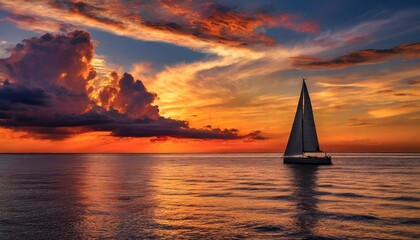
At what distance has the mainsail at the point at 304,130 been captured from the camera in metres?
114

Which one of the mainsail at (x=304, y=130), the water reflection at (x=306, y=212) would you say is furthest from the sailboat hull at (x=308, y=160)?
the water reflection at (x=306, y=212)

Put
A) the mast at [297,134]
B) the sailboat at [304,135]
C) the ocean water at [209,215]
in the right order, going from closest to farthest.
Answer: the ocean water at [209,215]
the sailboat at [304,135]
the mast at [297,134]

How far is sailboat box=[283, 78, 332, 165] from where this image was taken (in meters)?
114

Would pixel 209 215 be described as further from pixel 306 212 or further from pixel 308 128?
pixel 308 128

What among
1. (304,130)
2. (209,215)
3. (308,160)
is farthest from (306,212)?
(304,130)

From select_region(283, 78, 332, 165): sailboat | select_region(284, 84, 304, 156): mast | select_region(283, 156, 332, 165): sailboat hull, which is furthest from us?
select_region(284, 84, 304, 156): mast

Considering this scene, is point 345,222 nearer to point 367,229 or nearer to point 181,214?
point 367,229

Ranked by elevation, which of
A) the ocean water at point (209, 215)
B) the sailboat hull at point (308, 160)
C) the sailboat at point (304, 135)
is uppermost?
the sailboat at point (304, 135)

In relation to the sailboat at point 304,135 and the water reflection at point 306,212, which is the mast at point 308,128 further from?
the water reflection at point 306,212

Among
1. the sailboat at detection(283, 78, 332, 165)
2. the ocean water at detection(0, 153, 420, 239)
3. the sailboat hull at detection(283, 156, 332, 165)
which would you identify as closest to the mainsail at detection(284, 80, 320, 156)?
the sailboat at detection(283, 78, 332, 165)

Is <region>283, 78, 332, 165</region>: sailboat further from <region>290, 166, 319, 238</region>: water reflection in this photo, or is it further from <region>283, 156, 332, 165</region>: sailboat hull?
<region>290, 166, 319, 238</region>: water reflection

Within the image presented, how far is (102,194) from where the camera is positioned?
5066 centimetres

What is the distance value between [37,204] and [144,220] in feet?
52.3

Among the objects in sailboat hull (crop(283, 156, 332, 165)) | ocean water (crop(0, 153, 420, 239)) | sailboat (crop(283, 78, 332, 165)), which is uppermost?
sailboat (crop(283, 78, 332, 165))
